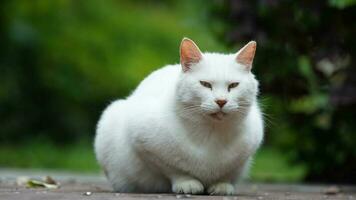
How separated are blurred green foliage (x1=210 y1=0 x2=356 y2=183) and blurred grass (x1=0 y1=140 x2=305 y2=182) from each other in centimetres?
189

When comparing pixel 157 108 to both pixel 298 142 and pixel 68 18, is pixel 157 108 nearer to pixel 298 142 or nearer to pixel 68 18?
pixel 298 142

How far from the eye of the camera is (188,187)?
510 centimetres

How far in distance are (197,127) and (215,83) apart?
1.06 ft

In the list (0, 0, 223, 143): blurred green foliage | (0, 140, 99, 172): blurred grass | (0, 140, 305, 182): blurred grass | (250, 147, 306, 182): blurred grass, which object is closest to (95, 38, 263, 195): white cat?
(250, 147, 306, 182): blurred grass

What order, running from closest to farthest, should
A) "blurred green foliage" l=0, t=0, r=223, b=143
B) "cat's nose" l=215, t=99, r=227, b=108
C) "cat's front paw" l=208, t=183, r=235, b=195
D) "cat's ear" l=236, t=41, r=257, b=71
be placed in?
"cat's nose" l=215, t=99, r=227, b=108
"cat's ear" l=236, t=41, r=257, b=71
"cat's front paw" l=208, t=183, r=235, b=195
"blurred green foliage" l=0, t=0, r=223, b=143

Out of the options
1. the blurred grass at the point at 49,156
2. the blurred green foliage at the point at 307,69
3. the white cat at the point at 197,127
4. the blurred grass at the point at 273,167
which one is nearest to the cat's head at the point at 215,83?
the white cat at the point at 197,127

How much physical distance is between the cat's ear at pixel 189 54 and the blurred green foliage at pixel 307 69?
2247 millimetres

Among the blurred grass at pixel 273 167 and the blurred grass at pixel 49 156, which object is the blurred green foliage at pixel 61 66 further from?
the blurred grass at pixel 273 167

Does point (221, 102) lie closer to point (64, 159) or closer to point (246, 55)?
point (246, 55)

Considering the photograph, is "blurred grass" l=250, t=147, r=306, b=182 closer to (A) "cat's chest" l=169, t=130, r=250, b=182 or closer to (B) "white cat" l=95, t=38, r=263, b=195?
(B) "white cat" l=95, t=38, r=263, b=195

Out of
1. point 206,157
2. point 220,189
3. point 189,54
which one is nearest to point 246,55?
point 189,54

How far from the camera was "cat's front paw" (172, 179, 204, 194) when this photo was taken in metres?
5.10

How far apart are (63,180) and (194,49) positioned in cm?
262

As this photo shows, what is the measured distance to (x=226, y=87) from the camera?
4.91 m
